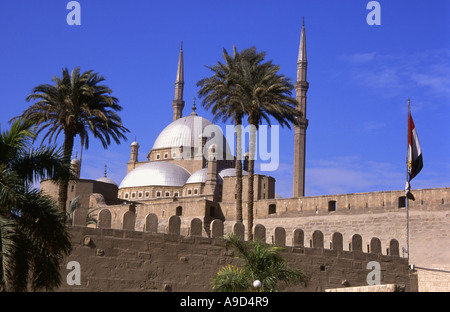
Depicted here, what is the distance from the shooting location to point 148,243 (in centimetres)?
1569

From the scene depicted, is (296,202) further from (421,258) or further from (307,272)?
(307,272)

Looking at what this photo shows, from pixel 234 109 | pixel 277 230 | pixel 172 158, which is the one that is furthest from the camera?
pixel 172 158

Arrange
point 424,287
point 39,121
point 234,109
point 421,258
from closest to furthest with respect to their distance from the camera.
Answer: point 424,287
point 39,121
point 234,109
point 421,258

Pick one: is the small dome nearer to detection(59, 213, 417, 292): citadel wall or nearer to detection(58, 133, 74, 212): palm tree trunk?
detection(58, 133, 74, 212): palm tree trunk

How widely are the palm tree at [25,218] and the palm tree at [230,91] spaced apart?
47.2 feet

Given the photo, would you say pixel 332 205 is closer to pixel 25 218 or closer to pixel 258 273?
pixel 258 273

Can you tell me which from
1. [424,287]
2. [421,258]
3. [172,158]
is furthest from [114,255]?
[172,158]

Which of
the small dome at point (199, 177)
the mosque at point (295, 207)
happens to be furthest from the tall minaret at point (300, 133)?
the small dome at point (199, 177)

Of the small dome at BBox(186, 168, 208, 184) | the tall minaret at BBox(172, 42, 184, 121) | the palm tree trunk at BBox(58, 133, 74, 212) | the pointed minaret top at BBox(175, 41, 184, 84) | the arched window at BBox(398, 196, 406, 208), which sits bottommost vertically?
the palm tree trunk at BBox(58, 133, 74, 212)

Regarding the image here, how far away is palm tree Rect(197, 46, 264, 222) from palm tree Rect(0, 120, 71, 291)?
47.2ft

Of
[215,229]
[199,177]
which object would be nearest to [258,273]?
[215,229]

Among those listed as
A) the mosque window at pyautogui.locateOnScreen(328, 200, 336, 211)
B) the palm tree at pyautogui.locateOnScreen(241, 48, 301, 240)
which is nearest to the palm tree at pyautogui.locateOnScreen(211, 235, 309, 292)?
the palm tree at pyautogui.locateOnScreen(241, 48, 301, 240)

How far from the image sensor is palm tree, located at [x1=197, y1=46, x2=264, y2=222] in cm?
2486

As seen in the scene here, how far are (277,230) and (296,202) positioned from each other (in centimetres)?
1728
